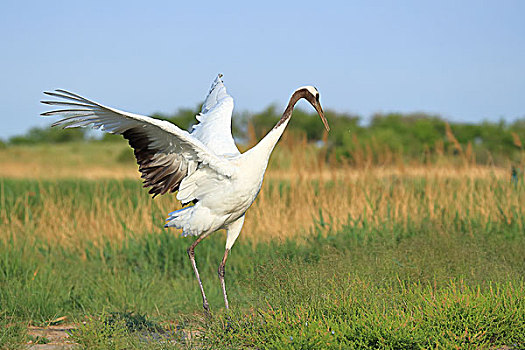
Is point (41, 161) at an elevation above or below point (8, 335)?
below

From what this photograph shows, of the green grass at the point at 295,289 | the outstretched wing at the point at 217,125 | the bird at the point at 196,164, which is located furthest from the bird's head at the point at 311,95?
the green grass at the point at 295,289

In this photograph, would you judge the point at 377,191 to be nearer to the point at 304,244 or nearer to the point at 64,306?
the point at 304,244

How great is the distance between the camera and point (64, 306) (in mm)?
5934

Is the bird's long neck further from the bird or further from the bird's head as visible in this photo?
the bird's head

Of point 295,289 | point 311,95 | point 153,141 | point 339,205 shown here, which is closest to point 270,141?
point 311,95

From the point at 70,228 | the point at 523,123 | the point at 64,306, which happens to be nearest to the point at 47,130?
the point at 523,123

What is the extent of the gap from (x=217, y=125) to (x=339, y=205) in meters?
3.19

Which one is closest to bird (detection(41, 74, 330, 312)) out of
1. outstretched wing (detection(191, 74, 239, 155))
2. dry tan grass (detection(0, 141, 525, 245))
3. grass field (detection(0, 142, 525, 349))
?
outstretched wing (detection(191, 74, 239, 155))

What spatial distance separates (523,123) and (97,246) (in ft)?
80.7

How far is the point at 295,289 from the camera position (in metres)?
4.44

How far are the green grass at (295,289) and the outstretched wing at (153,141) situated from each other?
1088mm

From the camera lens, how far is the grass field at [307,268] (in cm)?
403

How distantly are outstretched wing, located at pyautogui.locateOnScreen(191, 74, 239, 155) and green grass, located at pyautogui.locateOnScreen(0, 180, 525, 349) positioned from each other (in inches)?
50.1

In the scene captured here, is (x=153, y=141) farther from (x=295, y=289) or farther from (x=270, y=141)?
(x=295, y=289)
